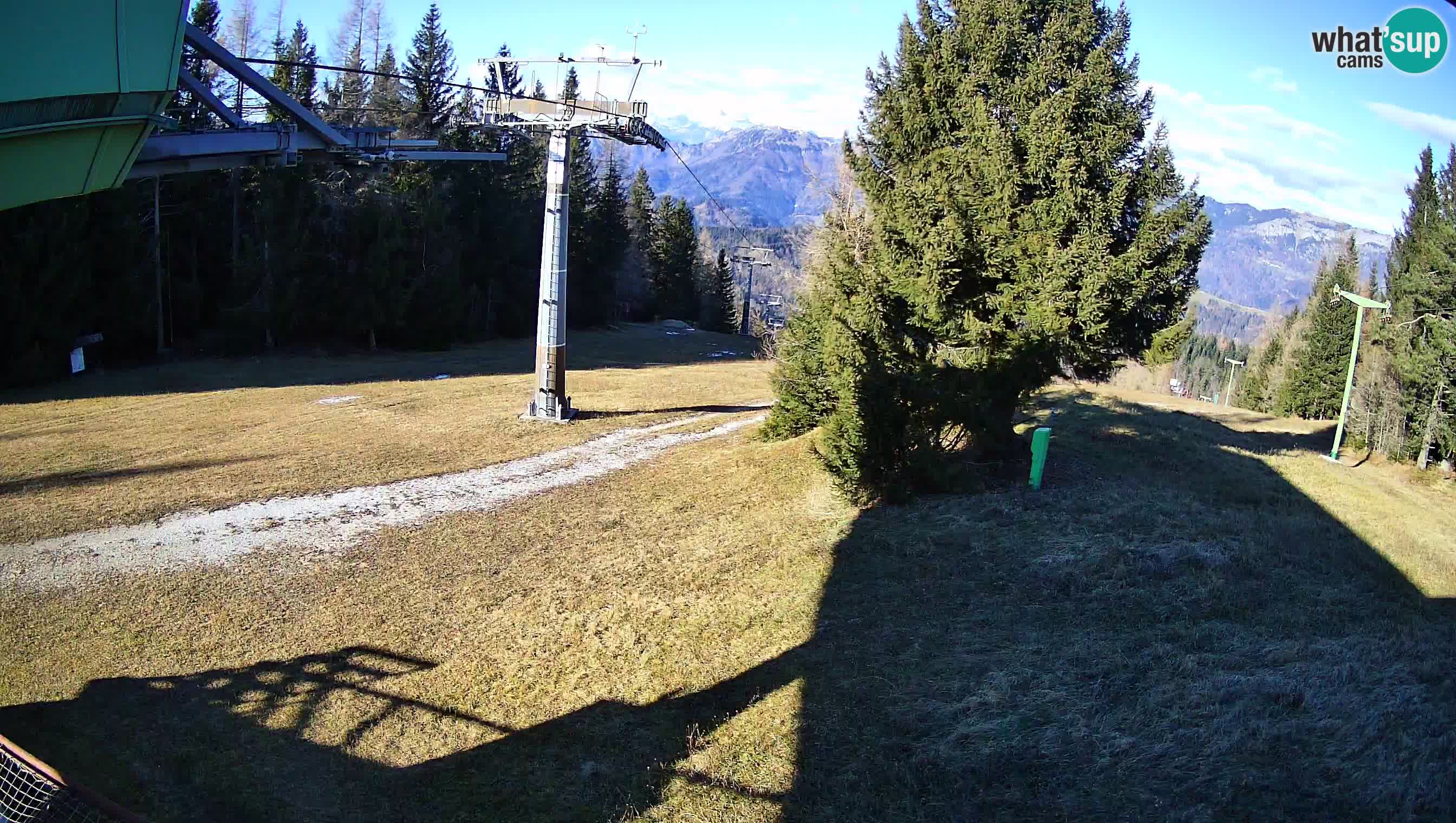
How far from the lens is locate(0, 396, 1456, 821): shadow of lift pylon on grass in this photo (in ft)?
19.0

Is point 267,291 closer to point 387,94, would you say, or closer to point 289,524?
point 387,94

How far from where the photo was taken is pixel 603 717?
757cm

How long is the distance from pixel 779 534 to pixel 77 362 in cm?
2420

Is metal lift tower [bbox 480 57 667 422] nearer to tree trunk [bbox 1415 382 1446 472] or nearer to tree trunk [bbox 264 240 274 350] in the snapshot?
tree trunk [bbox 264 240 274 350]

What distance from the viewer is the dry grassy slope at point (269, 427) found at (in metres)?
13.5

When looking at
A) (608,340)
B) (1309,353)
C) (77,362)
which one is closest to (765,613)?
(77,362)

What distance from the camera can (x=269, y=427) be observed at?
62.4 feet

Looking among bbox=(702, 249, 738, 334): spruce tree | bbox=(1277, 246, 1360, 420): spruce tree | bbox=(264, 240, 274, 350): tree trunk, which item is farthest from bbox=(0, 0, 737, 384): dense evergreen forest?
bbox=(1277, 246, 1360, 420): spruce tree

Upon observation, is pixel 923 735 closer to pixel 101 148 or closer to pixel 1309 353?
pixel 101 148

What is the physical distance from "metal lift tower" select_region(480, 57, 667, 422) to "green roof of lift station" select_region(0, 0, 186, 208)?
15.3m

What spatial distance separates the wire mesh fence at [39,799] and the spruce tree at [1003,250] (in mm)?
9712

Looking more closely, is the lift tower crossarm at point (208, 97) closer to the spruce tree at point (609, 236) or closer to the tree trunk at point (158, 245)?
the tree trunk at point (158, 245)

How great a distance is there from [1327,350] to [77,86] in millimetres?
54786

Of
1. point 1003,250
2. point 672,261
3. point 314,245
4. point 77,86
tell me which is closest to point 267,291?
point 314,245
